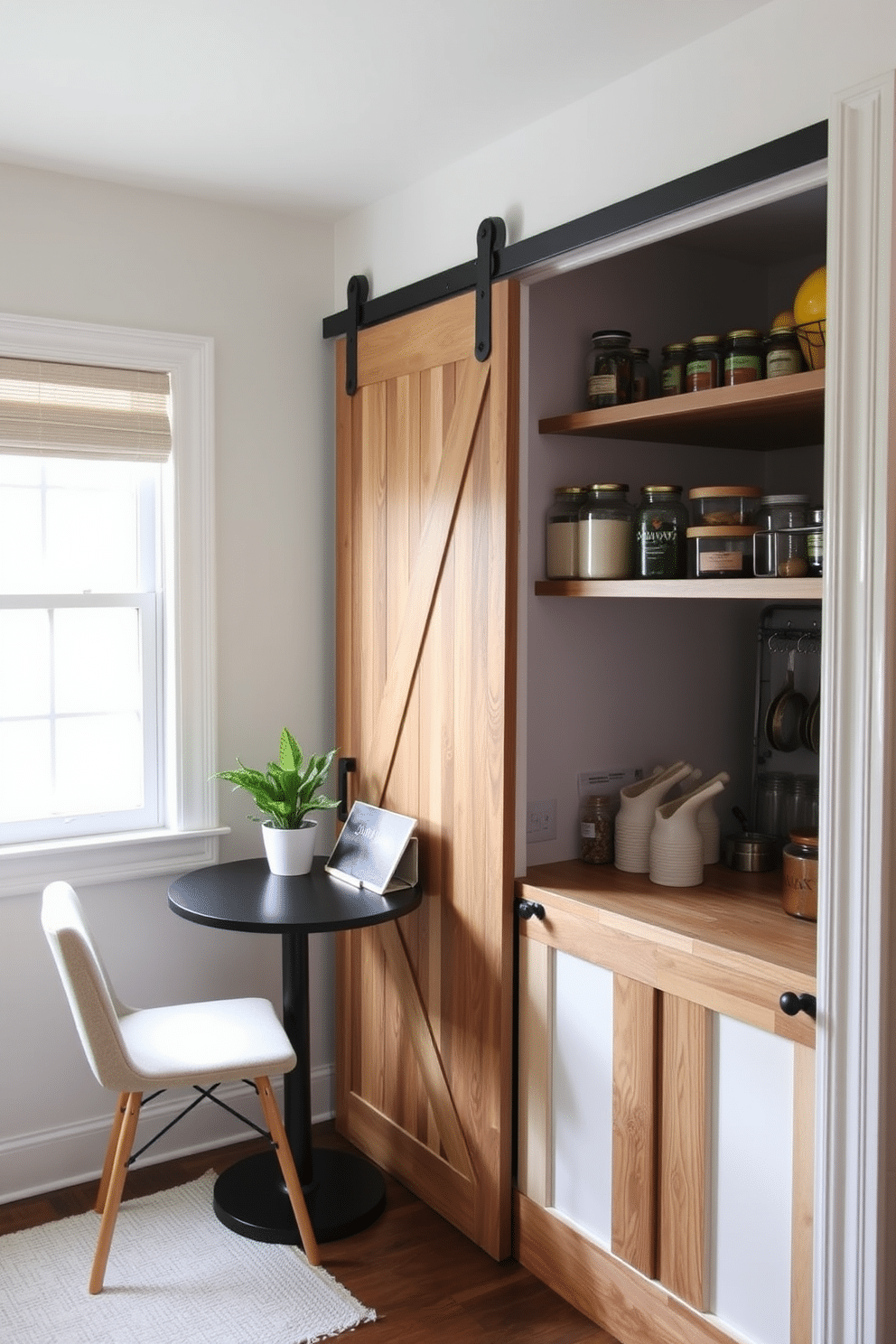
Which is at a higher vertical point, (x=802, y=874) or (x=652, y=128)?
(x=652, y=128)

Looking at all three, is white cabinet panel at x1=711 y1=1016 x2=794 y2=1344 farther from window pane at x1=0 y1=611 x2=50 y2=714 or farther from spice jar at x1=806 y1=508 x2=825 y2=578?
window pane at x1=0 y1=611 x2=50 y2=714

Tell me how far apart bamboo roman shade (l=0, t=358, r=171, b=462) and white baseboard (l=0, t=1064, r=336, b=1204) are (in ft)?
5.62

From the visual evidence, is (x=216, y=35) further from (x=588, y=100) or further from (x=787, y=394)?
(x=787, y=394)

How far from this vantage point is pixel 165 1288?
2555 millimetres

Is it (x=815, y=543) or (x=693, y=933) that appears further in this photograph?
(x=693, y=933)

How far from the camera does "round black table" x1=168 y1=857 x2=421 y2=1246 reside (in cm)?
262

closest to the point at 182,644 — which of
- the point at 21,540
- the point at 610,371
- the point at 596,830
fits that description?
the point at 21,540

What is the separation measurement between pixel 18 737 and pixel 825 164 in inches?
89.4

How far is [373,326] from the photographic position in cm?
310

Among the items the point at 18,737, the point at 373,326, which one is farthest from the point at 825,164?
the point at 18,737

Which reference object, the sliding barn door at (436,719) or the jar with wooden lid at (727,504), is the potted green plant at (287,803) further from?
the jar with wooden lid at (727,504)

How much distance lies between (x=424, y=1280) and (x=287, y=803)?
1.13 meters

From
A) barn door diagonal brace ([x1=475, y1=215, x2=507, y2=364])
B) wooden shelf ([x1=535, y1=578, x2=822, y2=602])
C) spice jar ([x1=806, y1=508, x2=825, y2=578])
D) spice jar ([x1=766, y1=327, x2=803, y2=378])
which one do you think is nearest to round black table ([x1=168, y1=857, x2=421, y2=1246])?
wooden shelf ([x1=535, y1=578, x2=822, y2=602])

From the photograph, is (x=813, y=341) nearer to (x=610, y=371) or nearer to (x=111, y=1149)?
(x=610, y=371)
